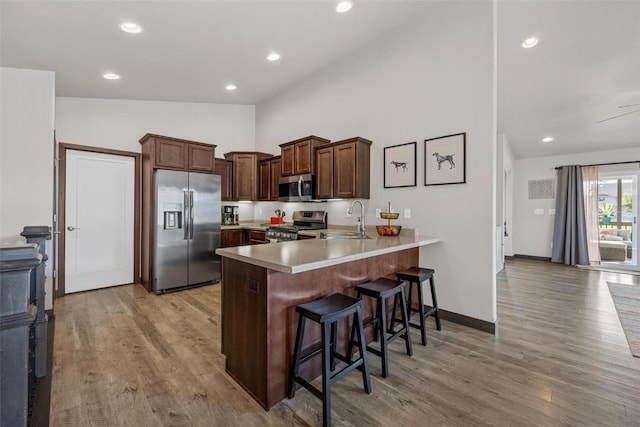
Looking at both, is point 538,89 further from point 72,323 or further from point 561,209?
point 72,323

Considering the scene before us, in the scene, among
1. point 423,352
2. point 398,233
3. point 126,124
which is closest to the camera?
point 423,352

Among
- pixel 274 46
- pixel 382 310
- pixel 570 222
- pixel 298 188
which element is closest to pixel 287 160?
pixel 298 188

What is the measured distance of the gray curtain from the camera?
20.6 ft

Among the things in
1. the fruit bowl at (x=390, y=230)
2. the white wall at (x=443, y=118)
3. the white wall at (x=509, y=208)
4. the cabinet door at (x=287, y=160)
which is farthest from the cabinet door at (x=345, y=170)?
the white wall at (x=509, y=208)

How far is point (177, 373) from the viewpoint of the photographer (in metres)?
2.17

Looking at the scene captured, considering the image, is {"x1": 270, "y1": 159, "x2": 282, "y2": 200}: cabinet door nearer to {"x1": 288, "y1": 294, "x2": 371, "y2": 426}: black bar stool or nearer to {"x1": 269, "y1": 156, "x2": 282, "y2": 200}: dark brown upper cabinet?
{"x1": 269, "y1": 156, "x2": 282, "y2": 200}: dark brown upper cabinet

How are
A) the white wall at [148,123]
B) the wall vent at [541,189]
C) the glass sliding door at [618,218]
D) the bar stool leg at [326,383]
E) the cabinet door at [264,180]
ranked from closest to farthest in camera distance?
the bar stool leg at [326,383]
the white wall at [148,123]
the cabinet door at [264,180]
the glass sliding door at [618,218]
the wall vent at [541,189]

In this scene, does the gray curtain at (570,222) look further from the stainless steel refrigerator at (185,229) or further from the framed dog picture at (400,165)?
the stainless steel refrigerator at (185,229)

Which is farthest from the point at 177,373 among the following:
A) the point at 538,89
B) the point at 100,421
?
the point at 538,89

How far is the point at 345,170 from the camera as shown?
3918mm

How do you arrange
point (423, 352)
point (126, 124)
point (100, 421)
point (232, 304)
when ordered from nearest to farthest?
point (100, 421)
point (232, 304)
point (423, 352)
point (126, 124)

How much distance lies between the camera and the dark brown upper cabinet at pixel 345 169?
12.5ft

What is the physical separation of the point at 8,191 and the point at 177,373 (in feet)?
9.30

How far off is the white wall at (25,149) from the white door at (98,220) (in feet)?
3.31
